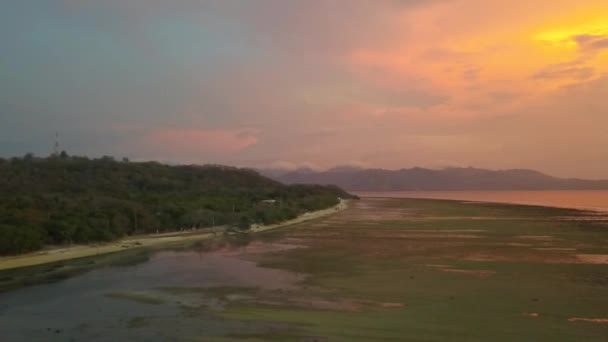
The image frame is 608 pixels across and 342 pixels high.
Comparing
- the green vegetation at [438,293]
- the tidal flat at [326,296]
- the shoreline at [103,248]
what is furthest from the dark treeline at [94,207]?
the green vegetation at [438,293]

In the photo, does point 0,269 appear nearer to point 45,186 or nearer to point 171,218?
point 171,218

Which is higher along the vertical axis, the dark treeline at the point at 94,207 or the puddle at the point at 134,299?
the dark treeline at the point at 94,207

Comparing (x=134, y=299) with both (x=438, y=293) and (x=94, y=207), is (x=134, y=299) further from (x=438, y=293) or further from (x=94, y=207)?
(x=94, y=207)

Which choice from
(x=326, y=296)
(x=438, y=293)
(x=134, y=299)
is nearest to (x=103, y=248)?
(x=134, y=299)

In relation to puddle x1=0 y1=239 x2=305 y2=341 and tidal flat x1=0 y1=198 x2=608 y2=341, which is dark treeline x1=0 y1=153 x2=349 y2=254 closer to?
tidal flat x1=0 y1=198 x2=608 y2=341

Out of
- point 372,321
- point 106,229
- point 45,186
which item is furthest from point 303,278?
point 45,186

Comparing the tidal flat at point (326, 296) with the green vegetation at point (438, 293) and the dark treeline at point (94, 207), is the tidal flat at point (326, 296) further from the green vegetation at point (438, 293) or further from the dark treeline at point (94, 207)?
the dark treeline at point (94, 207)
